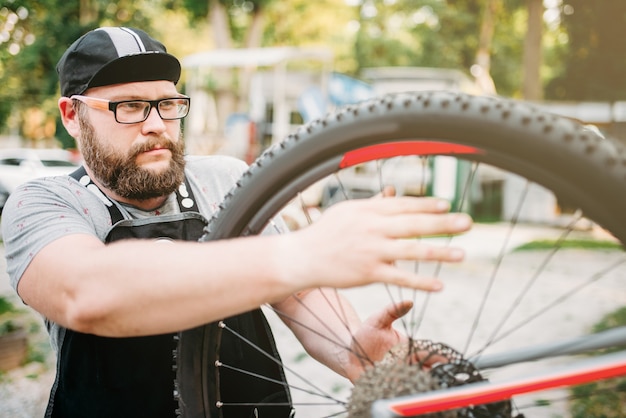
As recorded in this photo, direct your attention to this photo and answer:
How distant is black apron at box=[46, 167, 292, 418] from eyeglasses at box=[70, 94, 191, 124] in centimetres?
25

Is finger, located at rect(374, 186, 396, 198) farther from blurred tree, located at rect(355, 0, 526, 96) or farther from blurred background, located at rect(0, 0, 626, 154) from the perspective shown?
blurred tree, located at rect(355, 0, 526, 96)

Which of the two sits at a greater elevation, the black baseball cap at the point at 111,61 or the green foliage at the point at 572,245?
the green foliage at the point at 572,245

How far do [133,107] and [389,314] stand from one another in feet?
2.93

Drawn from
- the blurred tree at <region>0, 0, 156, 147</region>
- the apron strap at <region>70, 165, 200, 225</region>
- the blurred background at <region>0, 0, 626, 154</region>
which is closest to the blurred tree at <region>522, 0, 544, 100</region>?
the blurred background at <region>0, 0, 626, 154</region>

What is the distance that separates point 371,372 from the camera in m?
1.16

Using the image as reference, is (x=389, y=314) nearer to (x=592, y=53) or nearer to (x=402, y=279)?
(x=402, y=279)

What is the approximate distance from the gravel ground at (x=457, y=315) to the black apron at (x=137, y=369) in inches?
64.8

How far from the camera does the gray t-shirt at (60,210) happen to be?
1.22 metres

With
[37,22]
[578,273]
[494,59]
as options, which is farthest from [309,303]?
[494,59]

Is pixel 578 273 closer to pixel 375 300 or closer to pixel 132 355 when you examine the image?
pixel 375 300

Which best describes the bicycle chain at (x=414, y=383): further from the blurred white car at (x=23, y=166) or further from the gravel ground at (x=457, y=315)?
the blurred white car at (x=23, y=166)

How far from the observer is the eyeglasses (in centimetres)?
151

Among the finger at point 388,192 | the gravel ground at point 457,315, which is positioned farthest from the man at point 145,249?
the gravel ground at point 457,315

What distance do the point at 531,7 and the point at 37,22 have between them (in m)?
12.9
